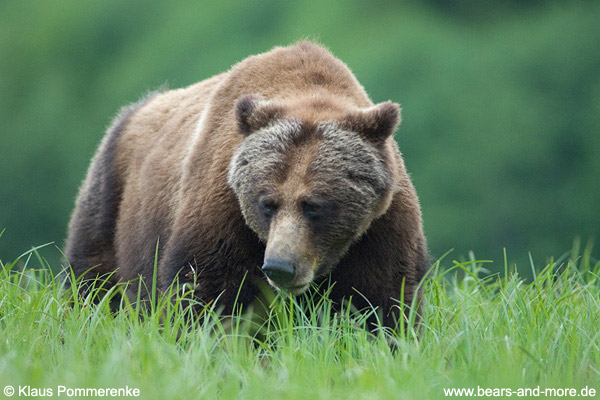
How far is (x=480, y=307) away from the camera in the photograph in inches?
179

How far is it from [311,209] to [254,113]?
26.3 inches

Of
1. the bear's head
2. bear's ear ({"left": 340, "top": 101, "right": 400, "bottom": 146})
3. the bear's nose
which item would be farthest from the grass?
bear's ear ({"left": 340, "top": 101, "right": 400, "bottom": 146})

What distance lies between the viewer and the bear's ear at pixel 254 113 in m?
4.56

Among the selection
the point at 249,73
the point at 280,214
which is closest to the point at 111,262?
the point at 249,73

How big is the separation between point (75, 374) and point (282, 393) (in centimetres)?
83

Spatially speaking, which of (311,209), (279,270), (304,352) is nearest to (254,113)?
(311,209)

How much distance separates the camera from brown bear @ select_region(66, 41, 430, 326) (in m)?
4.30

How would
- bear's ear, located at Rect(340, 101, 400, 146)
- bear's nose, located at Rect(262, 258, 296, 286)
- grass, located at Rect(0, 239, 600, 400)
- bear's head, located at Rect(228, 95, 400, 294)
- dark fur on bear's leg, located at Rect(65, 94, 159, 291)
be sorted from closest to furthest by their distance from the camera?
grass, located at Rect(0, 239, 600, 400), bear's nose, located at Rect(262, 258, 296, 286), bear's head, located at Rect(228, 95, 400, 294), bear's ear, located at Rect(340, 101, 400, 146), dark fur on bear's leg, located at Rect(65, 94, 159, 291)

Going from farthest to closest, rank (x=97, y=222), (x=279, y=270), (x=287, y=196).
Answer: (x=97, y=222)
(x=287, y=196)
(x=279, y=270)

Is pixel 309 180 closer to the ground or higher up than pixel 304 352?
higher up

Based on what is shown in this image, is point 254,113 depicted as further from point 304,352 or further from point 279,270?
point 304,352

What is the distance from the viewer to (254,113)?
180 inches

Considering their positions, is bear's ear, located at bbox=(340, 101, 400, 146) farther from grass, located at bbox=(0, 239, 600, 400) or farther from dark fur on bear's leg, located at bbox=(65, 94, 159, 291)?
dark fur on bear's leg, located at bbox=(65, 94, 159, 291)

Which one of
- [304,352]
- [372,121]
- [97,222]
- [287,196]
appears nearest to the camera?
[304,352]
